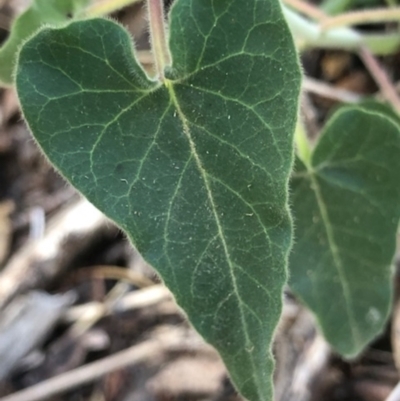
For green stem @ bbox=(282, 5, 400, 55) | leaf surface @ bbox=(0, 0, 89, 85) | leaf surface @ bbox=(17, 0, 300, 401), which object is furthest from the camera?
green stem @ bbox=(282, 5, 400, 55)

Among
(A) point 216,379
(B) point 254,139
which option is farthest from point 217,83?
(A) point 216,379

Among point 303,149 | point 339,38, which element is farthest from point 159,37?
point 339,38

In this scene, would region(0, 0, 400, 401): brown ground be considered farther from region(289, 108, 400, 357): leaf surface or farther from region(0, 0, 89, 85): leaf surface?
region(0, 0, 89, 85): leaf surface

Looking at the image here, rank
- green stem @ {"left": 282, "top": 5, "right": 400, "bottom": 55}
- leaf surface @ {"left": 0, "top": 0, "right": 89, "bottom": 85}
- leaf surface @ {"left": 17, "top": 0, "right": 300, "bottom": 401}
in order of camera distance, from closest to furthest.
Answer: leaf surface @ {"left": 17, "top": 0, "right": 300, "bottom": 401} < leaf surface @ {"left": 0, "top": 0, "right": 89, "bottom": 85} < green stem @ {"left": 282, "top": 5, "right": 400, "bottom": 55}

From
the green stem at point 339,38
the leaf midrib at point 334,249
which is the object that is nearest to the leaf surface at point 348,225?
the leaf midrib at point 334,249

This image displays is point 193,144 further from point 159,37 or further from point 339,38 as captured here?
point 339,38

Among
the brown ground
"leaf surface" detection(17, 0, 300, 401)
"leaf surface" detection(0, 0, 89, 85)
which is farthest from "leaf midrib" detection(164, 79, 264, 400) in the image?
the brown ground
